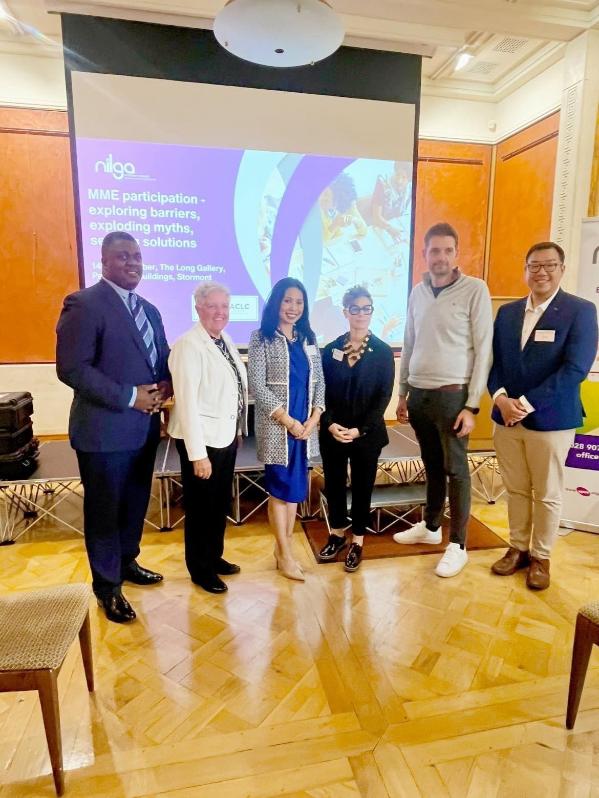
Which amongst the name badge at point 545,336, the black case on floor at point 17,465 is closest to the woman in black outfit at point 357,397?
the name badge at point 545,336

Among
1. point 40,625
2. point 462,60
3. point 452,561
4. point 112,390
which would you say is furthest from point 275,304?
point 462,60

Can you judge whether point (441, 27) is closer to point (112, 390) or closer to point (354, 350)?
point (354, 350)

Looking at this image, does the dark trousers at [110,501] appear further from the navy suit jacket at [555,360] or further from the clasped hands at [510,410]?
the navy suit jacket at [555,360]

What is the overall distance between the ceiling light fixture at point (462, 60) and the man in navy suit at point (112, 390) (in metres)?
4.17

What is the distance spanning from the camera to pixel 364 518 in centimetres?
259

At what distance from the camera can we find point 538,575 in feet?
8.04

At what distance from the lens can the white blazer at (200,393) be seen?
6.65 feet

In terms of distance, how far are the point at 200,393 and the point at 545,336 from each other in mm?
1576

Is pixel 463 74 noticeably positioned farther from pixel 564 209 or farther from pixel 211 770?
pixel 211 770

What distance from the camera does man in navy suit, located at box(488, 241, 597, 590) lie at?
7.45 ft

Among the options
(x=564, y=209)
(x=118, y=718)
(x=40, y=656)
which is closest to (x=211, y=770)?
(x=118, y=718)

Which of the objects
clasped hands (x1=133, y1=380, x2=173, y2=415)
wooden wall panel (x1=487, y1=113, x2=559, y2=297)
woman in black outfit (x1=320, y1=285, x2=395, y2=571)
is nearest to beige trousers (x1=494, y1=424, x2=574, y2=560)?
woman in black outfit (x1=320, y1=285, x2=395, y2=571)

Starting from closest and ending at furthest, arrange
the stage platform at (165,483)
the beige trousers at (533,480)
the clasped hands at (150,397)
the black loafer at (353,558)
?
the clasped hands at (150,397)
the beige trousers at (533,480)
the black loafer at (353,558)
the stage platform at (165,483)

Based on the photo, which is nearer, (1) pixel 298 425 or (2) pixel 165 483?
(1) pixel 298 425
